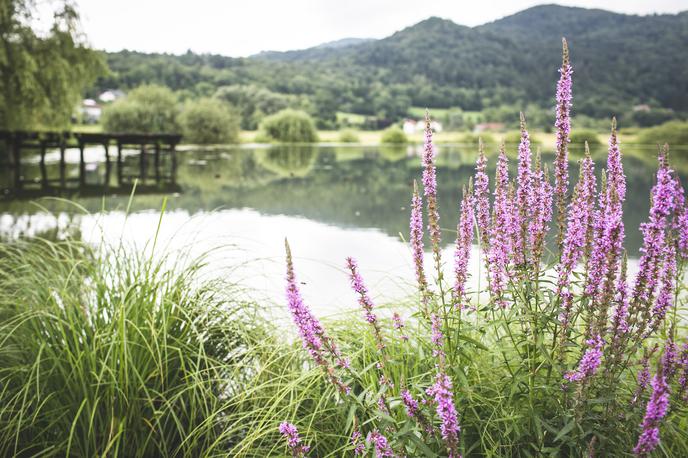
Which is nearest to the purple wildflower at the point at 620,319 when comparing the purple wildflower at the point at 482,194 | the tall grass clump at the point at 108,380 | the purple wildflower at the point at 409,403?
the purple wildflower at the point at 482,194

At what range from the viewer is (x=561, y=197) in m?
2.10

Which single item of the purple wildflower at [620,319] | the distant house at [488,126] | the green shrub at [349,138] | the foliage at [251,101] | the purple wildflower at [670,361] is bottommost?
the purple wildflower at [670,361]

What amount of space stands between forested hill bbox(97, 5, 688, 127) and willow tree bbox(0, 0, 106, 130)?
53.3 m

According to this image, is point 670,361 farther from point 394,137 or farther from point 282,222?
point 394,137

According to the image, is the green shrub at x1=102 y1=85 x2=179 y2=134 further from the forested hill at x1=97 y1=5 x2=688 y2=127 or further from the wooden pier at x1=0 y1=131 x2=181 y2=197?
the forested hill at x1=97 y1=5 x2=688 y2=127

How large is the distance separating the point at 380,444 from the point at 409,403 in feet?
0.56

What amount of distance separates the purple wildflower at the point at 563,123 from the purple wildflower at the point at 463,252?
15.4 inches

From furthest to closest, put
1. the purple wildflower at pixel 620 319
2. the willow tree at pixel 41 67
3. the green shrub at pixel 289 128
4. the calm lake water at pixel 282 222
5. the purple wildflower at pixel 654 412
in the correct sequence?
the green shrub at pixel 289 128
the willow tree at pixel 41 67
the calm lake water at pixel 282 222
the purple wildflower at pixel 620 319
the purple wildflower at pixel 654 412

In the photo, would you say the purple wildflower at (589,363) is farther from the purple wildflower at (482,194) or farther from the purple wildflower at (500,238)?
the purple wildflower at (482,194)

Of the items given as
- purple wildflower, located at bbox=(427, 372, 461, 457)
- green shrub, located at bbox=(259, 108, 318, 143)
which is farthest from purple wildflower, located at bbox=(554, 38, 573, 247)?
green shrub, located at bbox=(259, 108, 318, 143)

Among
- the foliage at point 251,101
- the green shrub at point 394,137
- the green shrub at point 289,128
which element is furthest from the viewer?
the foliage at point 251,101

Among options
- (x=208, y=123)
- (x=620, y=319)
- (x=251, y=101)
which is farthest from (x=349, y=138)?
(x=620, y=319)

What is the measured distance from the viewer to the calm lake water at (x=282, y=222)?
5727 millimetres

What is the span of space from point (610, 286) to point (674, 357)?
1.54 ft
